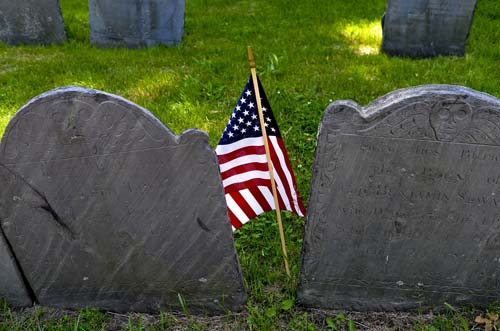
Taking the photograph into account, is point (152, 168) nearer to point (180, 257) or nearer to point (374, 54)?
point (180, 257)

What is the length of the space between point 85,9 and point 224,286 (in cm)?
685

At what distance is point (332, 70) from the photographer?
554 cm

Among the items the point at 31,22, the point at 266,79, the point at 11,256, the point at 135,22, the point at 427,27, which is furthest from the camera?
the point at 31,22

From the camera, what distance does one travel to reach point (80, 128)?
2.26m

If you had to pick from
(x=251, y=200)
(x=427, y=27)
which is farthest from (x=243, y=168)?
(x=427, y=27)

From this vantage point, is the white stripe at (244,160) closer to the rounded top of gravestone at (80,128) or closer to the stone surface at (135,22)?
the rounded top of gravestone at (80,128)

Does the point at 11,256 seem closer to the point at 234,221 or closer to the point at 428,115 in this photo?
the point at 234,221

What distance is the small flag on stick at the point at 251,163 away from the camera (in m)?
2.64

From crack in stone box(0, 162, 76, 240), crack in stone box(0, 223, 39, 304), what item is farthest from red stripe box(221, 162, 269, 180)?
crack in stone box(0, 223, 39, 304)

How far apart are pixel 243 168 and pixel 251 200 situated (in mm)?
210

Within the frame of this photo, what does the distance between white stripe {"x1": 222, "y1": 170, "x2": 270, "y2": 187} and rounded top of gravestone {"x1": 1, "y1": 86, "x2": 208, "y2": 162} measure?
1.48 ft

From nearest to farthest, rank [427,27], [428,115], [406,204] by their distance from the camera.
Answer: [428,115], [406,204], [427,27]

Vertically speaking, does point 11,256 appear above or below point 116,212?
below

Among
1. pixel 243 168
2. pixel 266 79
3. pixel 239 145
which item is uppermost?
pixel 239 145
